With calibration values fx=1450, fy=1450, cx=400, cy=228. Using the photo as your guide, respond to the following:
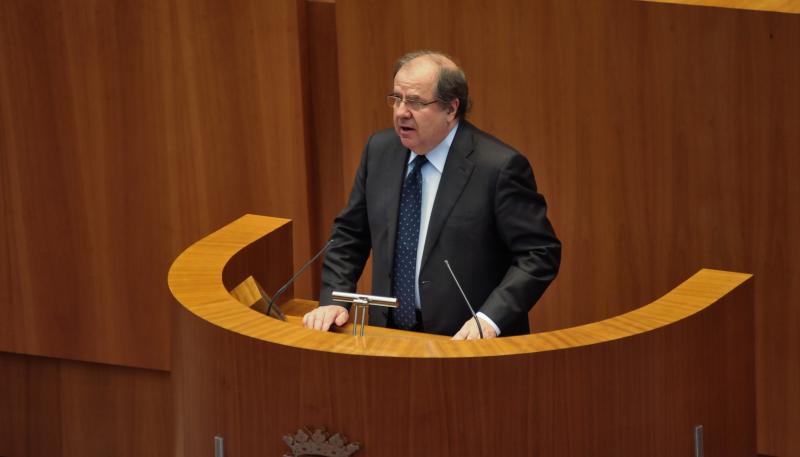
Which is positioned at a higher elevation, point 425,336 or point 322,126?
point 322,126

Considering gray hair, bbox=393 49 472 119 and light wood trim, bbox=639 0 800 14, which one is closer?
gray hair, bbox=393 49 472 119

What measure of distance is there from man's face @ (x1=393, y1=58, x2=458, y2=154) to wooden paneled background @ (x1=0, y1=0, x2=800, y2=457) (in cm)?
61

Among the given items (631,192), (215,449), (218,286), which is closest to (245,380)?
(215,449)

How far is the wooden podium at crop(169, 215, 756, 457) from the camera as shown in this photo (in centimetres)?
Answer: 197

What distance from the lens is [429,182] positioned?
8.20 feet

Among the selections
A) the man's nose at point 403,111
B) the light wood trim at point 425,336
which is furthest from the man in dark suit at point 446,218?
the light wood trim at point 425,336

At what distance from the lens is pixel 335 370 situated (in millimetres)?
1991

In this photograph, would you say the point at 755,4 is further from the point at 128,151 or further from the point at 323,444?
the point at 128,151

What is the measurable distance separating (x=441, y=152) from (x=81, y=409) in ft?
5.22

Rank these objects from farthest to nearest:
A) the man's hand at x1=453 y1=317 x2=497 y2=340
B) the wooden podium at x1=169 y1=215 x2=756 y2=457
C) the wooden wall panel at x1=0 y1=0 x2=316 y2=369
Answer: the wooden wall panel at x1=0 y1=0 x2=316 y2=369 < the man's hand at x1=453 y1=317 x2=497 y2=340 < the wooden podium at x1=169 y1=215 x2=756 y2=457

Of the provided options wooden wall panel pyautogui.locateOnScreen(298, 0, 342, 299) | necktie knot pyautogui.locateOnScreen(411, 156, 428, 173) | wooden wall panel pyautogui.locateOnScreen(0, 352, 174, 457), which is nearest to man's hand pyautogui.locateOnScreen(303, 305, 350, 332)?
necktie knot pyautogui.locateOnScreen(411, 156, 428, 173)

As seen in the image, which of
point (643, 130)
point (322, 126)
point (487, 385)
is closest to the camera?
point (487, 385)

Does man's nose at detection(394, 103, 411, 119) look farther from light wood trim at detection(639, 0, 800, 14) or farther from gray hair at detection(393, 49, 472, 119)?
light wood trim at detection(639, 0, 800, 14)

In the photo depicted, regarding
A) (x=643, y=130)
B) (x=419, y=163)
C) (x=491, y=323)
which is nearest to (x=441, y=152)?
(x=419, y=163)
